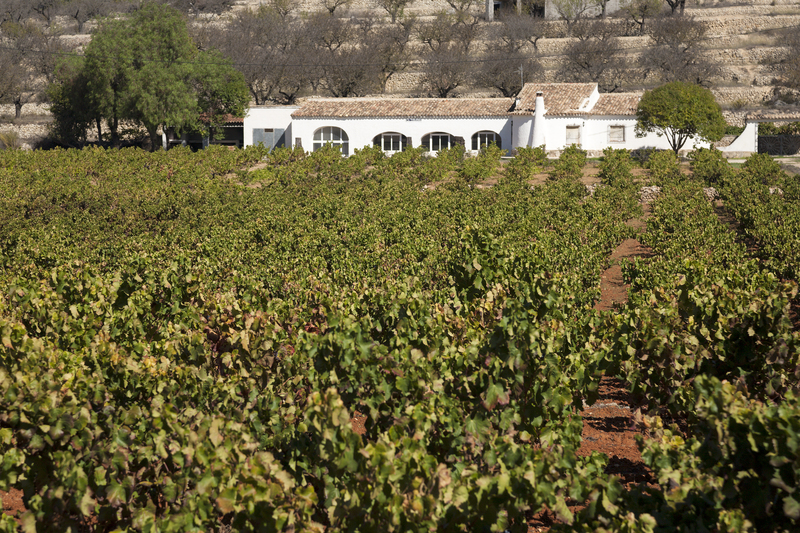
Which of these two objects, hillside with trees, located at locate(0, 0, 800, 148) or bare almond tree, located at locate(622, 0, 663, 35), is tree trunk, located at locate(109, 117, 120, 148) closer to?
hillside with trees, located at locate(0, 0, 800, 148)

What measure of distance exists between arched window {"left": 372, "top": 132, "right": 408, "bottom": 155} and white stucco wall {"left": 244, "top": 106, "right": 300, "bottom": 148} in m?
5.28

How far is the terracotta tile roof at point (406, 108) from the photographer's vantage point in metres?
41.9

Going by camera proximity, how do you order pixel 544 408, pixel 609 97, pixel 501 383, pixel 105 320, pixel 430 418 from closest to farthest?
pixel 430 418 < pixel 501 383 < pixel 544 408 < pixel 105 320 < pixel 609 97

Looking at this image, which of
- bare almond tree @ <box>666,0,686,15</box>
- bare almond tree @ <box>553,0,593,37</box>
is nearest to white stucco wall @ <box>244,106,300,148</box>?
bare almond tree @ <box>553,0,593,37</box>

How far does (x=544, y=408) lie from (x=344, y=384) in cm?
169

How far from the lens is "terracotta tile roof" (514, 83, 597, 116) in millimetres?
40562

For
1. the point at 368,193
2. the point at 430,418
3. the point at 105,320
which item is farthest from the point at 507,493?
the point at 368,193

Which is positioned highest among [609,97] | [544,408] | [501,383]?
[609,97]

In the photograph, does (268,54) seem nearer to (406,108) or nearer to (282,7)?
(406,108)

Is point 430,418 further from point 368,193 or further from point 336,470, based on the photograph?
point 368,193

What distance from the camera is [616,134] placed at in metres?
41.4

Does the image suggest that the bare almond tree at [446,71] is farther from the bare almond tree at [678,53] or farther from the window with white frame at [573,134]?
the window with white frame at [573,134]

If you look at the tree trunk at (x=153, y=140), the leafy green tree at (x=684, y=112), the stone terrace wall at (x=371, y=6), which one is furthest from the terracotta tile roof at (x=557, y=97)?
the stone terrace wall at (x=371, y=6)

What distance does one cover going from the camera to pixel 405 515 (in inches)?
163
